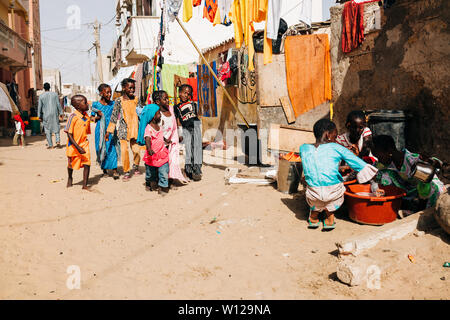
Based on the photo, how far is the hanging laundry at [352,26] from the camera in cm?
615

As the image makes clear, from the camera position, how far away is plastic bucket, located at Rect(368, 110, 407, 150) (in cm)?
521

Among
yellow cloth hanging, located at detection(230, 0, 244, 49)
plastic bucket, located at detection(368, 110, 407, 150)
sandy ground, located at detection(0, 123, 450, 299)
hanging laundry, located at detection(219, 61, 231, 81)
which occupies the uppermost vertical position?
yellow cloth hanging, located at detection(230, 0, 244, 49)

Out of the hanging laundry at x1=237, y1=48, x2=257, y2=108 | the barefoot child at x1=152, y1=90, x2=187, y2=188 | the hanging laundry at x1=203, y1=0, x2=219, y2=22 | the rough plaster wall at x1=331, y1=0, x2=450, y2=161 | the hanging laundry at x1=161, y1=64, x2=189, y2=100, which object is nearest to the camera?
the rough plaster wall at x1=331, y1=0, x2=450, y2=161

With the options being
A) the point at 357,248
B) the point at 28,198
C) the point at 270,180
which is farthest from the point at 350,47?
the point at 28,198

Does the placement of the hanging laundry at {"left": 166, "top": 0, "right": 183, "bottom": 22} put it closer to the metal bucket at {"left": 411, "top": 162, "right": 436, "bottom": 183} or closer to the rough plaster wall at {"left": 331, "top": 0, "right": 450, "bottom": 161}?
the rough plaster wall at {"left": 331, "top": 0, "right": 450, "bottom": 161}

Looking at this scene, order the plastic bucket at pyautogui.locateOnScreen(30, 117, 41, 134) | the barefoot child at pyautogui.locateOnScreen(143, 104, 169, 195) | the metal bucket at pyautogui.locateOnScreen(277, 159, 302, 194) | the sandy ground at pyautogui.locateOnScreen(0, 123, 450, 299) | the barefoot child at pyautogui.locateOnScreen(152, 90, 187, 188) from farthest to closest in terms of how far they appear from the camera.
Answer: the plastic bucket at pyautogui.locateOnScreen(30, 117, 41, 134)
the barefoot child at pyautogui.locateOnScreen(152, 90, 187, 188)
the barefoot child at pyautogui.locateOnScreen(143, 104, 169, 195)
the metal bucket at pyautogui.locateOnScreen(277, 159, 302, 194)
the sandy ground at pyautogui.locateOnScreen(0, 123, 450, 299)

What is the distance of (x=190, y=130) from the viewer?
650 centimetres

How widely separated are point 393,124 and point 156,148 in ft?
11.6

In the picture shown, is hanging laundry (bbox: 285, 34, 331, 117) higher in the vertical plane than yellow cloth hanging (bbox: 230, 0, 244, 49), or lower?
lower

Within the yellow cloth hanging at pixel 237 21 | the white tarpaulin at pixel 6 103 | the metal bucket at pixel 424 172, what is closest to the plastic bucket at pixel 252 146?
the yellow cloth hanging at pixel 237 21

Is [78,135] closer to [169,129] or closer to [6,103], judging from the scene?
[169,129]

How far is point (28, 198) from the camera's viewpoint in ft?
18.6

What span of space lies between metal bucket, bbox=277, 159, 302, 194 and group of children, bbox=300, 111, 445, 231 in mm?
1088

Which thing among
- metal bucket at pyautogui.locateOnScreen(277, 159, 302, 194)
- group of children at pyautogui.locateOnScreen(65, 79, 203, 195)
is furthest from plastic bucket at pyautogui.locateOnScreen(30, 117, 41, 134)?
metal bucket at pyautogui.locateOnScreen(277, 159, 302, 194)
